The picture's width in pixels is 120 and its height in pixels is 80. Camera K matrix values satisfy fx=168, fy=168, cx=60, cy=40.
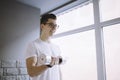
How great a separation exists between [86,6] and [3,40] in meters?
1.31

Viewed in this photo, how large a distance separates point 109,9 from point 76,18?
61cm

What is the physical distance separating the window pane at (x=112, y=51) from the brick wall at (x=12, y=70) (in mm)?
1185

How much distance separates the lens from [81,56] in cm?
253

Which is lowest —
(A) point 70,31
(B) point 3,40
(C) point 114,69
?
(C) point 114,69

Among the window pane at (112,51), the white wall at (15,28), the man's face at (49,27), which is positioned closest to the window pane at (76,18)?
the window pane at (112,51)

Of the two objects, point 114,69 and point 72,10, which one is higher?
point 72,10

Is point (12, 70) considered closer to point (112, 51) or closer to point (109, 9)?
point (112, 51)

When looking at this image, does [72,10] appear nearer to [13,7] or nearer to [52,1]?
[52,1]

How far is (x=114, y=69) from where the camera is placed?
210 centimetres

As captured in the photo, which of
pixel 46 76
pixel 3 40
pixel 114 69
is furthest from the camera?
pixel 3 40

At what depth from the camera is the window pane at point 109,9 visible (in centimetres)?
211

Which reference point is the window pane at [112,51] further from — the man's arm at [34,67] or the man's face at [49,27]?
the man's arm at [34,67]

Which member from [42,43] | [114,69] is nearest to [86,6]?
[114,69]

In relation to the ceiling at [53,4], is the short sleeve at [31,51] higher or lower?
lower
